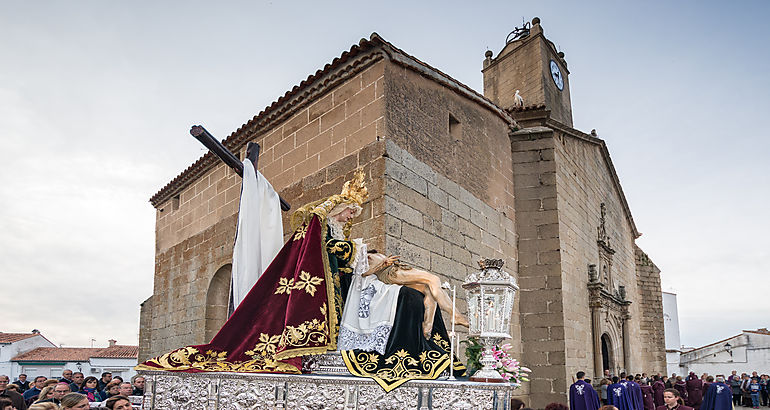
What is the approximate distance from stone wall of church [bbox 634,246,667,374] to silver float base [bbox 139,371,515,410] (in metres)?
17.7

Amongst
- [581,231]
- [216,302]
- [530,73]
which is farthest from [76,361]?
[581,231]

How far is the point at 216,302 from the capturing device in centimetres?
1072

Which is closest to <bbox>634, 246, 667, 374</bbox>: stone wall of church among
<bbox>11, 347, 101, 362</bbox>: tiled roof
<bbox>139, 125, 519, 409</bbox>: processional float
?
<bbox>139, 125, 519, 409</bbox>: processional float

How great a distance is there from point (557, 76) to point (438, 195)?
945 cm

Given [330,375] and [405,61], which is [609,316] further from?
[330,375]

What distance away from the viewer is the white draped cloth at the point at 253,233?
4.77 metres

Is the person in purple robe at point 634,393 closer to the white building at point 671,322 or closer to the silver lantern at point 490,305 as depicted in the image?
the silver lantern at point 490,305

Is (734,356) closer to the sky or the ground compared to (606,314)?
closer to the ground

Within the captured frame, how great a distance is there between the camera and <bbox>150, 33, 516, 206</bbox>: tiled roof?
763 cm

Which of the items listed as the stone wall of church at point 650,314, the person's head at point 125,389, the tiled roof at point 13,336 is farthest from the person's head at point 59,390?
the tiled roof at point 13,336

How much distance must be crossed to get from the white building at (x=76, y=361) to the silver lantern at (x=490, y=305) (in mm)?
23425

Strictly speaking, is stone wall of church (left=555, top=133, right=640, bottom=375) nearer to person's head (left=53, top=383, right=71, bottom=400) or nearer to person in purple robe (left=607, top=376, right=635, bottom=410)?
person in purple robe (left=607, top=376, right=635, bottom=410)

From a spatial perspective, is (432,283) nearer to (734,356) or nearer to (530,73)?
(530,73)

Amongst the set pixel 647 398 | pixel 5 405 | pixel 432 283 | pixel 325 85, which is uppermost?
pixel 325 85
